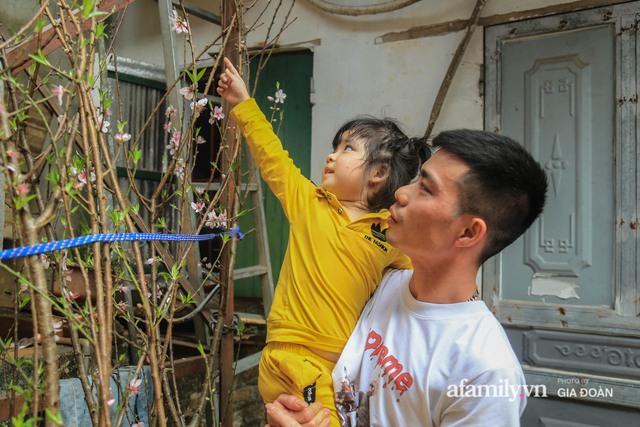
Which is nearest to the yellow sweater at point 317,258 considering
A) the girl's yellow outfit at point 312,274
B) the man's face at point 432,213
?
the girl's yellow outfit at point 312,274

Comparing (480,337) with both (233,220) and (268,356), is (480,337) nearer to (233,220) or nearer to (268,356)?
(268,356)

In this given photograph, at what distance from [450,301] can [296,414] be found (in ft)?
1.60

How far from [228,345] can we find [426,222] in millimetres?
1368

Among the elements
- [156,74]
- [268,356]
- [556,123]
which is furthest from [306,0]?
[268,356]

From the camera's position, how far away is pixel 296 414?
1.38m

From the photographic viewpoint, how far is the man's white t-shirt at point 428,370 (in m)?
1.19

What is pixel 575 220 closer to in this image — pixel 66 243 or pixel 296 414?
pixel 296 414

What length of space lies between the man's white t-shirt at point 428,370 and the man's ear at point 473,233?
6.1 inches

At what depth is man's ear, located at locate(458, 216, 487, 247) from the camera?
132 centimetres

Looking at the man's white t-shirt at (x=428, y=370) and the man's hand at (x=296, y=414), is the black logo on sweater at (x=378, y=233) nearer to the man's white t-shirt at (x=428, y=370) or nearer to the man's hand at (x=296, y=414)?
the man's white t-shirt at (x=428, y=370)

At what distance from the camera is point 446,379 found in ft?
4.07

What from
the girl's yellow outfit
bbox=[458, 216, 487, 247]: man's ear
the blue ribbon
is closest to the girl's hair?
the girl's yellow outfit

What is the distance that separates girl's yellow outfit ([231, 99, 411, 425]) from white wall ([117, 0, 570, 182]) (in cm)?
222

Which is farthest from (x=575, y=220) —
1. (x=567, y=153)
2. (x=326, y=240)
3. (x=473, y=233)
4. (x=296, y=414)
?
(x=296, y=414)
